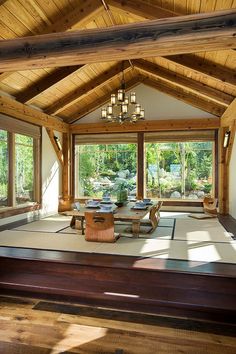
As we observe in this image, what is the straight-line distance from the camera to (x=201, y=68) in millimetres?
4965

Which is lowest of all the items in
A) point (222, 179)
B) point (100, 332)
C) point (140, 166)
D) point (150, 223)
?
point (100, 332)

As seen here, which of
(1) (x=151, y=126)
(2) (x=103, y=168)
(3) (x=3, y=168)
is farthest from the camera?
(2) (x=103, y=168)

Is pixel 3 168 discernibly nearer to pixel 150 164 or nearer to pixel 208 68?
pixel 150 164

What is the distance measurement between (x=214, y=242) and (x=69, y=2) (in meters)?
4.36

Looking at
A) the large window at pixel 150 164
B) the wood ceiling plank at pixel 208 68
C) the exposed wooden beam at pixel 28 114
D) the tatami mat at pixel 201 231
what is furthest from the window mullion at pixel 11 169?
the wood ceiling plank at pixel 208 68

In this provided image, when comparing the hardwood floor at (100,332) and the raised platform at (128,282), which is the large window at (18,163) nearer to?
the raised platform at (128,282)

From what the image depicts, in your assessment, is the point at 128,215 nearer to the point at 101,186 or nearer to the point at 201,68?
the point at 201,68

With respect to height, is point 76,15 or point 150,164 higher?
point 76,15

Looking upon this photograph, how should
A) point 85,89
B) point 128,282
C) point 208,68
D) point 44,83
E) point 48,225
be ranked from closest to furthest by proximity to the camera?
point 128,282 < point 208,68 < point 48,225 < point 44,83 < point 85,89

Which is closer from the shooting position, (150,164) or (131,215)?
(131,215)

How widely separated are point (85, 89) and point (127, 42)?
4.44m

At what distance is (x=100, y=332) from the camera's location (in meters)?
2.44

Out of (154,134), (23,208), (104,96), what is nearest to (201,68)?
(154,134)

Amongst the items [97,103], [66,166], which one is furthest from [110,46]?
[66,166]
